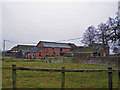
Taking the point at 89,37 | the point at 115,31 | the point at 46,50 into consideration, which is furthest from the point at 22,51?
the point at 115,31

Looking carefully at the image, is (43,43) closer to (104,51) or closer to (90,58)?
(104,51)

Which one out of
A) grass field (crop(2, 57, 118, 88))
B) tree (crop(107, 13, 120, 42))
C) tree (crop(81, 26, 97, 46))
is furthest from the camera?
tree (crop(81, 26, 97, 46))

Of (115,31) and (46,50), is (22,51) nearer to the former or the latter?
(46,50)

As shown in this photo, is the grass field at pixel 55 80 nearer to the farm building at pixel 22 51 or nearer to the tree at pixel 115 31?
the tree at pixel 115 31

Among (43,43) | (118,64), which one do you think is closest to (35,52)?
(43,43)

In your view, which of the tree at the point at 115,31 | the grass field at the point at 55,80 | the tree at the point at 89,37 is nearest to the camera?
the grass field at the point at 55,80

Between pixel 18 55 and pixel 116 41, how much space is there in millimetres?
40811

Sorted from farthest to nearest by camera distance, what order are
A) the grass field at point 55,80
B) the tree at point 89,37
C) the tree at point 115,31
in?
the tree at point 89,37 → the tree at point 115,31 → the grass field at point 55,80

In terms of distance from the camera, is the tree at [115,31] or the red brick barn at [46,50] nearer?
the tree at [115,31]

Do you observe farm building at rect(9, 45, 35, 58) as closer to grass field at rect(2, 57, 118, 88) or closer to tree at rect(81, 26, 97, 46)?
tree at rect(81, 26, 97, 46)

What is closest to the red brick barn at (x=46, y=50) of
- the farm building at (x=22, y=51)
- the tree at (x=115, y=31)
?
the farm building at (x=22, y=51)

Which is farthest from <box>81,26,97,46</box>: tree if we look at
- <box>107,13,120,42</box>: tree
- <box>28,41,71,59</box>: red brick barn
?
<box>107,13,120,42</box>: tree

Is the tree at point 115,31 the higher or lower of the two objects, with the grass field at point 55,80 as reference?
higher

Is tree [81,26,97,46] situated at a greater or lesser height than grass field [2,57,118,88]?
greater
